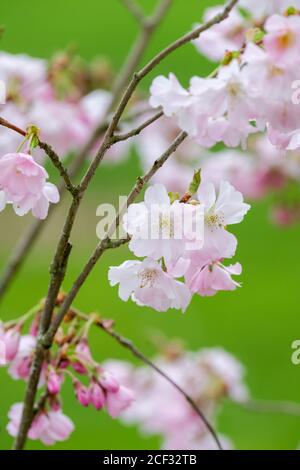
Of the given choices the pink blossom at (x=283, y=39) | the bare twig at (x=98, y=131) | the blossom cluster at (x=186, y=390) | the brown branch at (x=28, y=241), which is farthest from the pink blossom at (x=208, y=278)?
the blossom cluster at (x=186, y=390)

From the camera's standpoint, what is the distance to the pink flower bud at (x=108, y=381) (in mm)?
1061

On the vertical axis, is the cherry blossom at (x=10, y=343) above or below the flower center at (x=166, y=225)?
above

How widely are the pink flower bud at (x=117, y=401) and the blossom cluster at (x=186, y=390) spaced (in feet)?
2.64

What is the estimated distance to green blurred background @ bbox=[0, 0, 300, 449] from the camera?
3422 millimetres

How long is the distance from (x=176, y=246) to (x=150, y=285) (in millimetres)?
68

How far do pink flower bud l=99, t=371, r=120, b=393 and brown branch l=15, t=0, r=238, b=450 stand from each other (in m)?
0.09

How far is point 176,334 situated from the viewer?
4.11 metres

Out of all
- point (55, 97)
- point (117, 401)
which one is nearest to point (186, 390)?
point (55, 97)

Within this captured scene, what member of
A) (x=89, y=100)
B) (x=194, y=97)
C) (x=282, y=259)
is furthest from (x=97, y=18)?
(x=194, y=97)

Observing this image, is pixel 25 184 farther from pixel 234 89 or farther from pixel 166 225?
pixel 234 89

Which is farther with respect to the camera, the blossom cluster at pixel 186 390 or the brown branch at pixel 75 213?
→ the blossom cluster at pixel 186 390

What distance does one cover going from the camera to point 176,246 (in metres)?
0.86

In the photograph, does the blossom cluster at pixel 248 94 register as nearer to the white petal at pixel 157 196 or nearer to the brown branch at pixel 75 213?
the brown branch at pixel 75 213

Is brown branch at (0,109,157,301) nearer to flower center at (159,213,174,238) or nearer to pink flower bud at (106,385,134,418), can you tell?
pink flower bud at (106,385,134,418)
